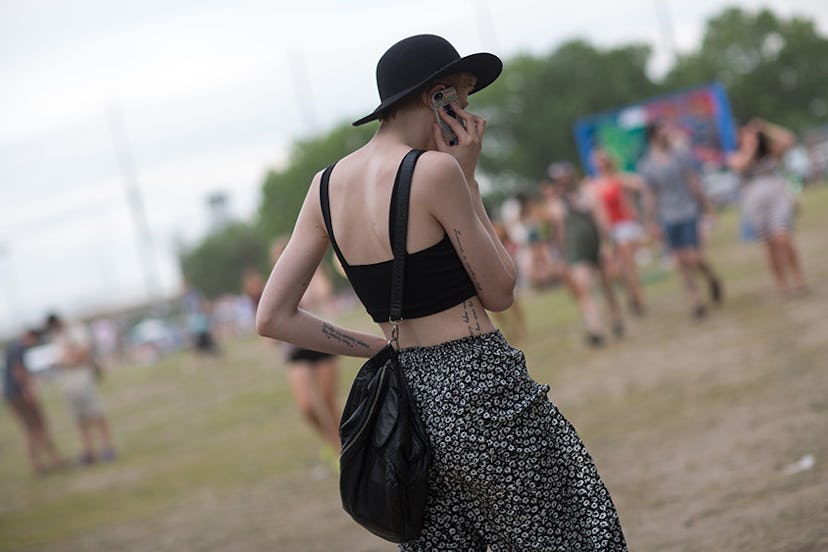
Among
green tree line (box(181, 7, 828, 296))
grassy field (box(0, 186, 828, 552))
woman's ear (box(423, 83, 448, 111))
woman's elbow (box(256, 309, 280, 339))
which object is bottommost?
grassy field (box(0, 186, 828, 552))

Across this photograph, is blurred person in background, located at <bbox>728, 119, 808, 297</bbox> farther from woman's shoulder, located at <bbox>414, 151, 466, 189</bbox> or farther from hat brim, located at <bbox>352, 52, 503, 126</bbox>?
woman's shoulder, located at <bbox>414, 151, 466, 189</bbox>

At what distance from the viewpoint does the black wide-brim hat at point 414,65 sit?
2820 mm

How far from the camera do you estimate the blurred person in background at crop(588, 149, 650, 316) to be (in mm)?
13352

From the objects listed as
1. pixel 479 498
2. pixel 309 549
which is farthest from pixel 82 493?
pixel 479 498

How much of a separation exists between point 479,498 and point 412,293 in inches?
23.1

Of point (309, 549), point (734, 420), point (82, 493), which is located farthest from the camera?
point (82, 493)

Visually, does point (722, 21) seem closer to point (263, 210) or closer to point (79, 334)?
point (263, 210)

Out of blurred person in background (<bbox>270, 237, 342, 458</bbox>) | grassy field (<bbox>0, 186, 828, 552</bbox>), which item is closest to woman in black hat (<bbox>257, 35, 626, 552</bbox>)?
grassy field (<bbox>0, 186, 828, 552</bbox>)

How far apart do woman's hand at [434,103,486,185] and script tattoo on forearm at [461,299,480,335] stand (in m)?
0.33

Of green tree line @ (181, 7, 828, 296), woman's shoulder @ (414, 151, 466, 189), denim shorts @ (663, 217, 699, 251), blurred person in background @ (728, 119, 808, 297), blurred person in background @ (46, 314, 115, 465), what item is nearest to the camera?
woman's shoulder @ (414, 151, 466, 189)

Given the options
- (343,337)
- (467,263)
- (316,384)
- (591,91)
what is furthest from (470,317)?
(591,91)

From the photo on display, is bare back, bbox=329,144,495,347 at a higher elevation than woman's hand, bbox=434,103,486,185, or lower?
lower

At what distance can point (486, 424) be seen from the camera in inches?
111

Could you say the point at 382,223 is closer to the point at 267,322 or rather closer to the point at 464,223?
the point at 464,223
